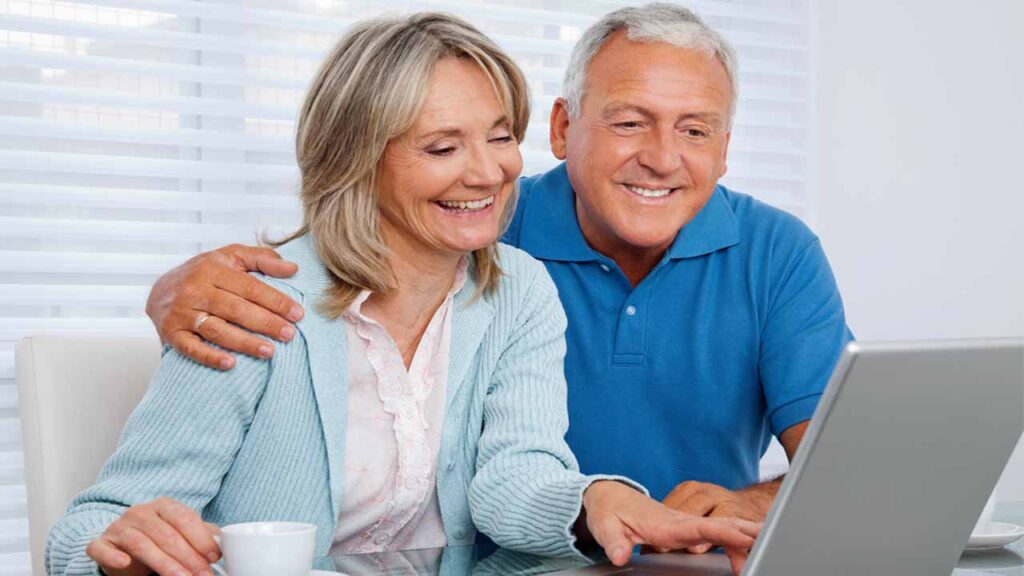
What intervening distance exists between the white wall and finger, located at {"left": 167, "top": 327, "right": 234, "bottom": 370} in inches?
91.8

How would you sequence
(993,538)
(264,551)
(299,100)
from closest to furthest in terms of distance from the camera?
1. (264,551)
2. (993,538)
3. (299,100)

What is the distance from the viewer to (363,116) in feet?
4.95

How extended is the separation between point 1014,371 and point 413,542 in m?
0.84

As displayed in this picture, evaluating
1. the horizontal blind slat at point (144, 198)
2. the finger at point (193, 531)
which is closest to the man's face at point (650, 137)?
the horizontal blind slat at point (144, 198)

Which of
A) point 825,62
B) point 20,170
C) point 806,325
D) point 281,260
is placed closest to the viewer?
point 281,260

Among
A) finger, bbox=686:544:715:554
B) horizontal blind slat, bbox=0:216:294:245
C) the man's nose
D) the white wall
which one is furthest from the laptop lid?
the white wall

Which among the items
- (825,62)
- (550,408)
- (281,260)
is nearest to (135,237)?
(281,260)

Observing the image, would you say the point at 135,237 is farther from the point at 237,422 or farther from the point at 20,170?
the point at 237,422

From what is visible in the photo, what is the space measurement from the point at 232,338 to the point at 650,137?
0.83 m

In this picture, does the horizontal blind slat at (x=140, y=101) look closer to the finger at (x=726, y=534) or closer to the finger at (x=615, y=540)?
the finger at (x=615, y=540)

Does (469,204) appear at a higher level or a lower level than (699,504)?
higher

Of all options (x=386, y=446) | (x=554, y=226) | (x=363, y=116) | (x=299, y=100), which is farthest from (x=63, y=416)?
(x=299, y=100)

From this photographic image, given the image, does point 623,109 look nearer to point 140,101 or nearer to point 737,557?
point 737,557

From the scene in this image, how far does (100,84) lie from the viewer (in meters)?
2.63
